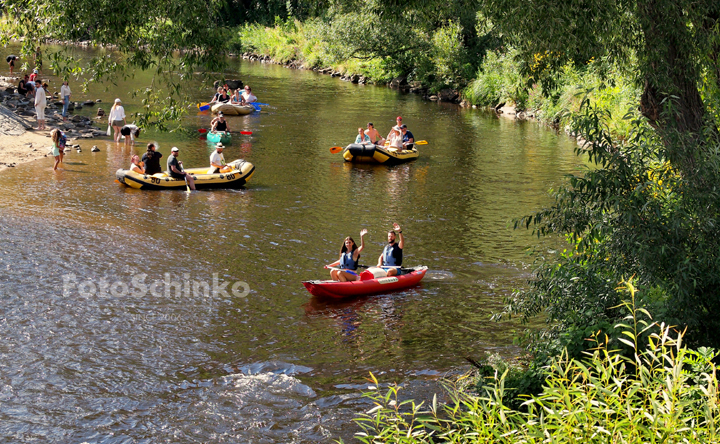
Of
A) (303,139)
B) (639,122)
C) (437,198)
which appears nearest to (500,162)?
(437,198)

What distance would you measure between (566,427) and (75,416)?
20.4 ft

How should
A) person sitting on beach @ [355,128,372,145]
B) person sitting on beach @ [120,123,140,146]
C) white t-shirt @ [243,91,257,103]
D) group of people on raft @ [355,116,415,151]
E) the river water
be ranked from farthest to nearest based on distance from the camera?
white t-shirt @ [243,91,257,103], group of people on raft @ [355,116,415,151], person sitting on beach @ [120,123,140,146], person sitting on beach @ [355,128,372,145], the river water

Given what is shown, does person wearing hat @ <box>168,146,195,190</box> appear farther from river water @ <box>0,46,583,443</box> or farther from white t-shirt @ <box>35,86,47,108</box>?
white t-shirt @ <box>35,86,47,108</box>

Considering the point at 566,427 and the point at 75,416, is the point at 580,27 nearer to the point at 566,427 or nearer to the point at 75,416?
the point at 566,427

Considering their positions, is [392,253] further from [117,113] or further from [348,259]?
[117,113]

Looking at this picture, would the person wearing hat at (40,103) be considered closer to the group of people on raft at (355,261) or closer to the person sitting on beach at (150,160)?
the person sitting on beach at (150,160)

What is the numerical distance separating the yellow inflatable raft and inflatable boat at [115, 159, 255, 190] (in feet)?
13.7

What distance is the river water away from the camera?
888cm

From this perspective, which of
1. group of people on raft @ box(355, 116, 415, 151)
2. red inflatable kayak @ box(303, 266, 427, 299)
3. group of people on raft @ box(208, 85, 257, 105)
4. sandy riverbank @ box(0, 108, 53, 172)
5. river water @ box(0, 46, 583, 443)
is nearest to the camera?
river water @ box(0, 46, 583, 443)

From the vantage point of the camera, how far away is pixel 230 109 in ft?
102

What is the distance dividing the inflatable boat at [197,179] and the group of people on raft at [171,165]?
15 cm

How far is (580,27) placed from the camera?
9.38 m

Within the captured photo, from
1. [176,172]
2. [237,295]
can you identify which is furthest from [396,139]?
[237,295]

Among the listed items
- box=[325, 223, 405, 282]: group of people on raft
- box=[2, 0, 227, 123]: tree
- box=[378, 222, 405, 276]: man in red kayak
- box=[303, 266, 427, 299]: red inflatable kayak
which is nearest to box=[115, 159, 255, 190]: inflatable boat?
box=[325, 223, 405, 282]: group of people on raft
